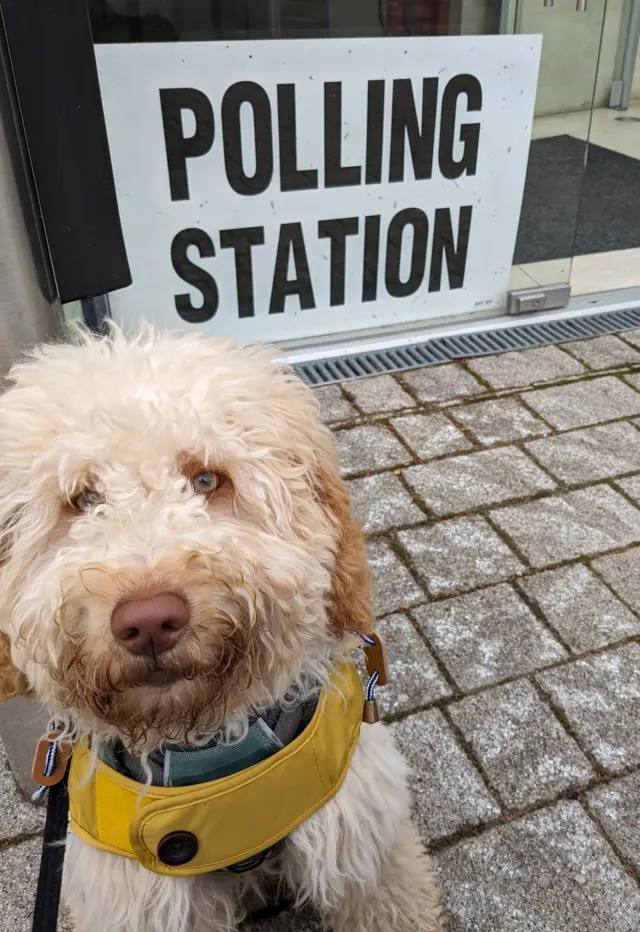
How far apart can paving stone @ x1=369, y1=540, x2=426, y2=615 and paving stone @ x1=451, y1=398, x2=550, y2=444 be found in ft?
3.49

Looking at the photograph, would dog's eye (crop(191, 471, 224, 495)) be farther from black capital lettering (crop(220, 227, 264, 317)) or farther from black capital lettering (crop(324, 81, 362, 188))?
black capital lettering (crop(324, 81, 362, 188))

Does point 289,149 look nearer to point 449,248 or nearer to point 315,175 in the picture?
point 315,175

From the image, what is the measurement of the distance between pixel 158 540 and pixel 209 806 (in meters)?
0.62

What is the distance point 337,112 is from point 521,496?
242cm

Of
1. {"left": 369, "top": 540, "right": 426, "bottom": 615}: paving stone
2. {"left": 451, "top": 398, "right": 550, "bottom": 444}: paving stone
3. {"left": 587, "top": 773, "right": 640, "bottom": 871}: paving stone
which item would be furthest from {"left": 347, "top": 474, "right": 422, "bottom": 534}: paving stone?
{"left": 587, "top": 773, "right": 640, "bottom": 871}: paving stone

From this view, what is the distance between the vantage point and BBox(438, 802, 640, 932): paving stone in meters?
2.01

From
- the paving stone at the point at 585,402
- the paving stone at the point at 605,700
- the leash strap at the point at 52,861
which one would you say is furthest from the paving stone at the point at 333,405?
the leash strap at the point at 52,861

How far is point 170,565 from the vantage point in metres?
1.24

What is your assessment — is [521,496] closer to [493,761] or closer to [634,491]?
[634,491]

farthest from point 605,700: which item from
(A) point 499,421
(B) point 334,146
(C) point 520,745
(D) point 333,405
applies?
(B) point 334,146

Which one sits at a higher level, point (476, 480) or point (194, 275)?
point (194, 275)

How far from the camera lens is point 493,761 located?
7.82 ft

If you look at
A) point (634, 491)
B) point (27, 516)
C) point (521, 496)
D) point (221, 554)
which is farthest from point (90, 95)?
point (634, 491)

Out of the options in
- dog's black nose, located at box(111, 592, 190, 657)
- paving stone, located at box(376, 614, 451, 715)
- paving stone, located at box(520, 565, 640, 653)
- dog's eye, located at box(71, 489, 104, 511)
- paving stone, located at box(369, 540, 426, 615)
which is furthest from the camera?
paving stone, located at box(369, 540, 426, 615)
